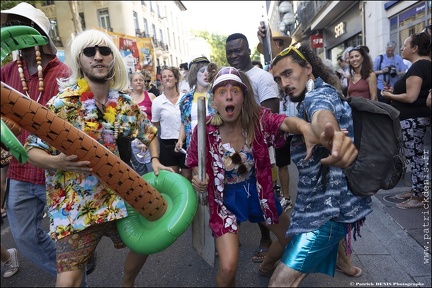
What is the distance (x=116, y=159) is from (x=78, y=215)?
Result: 427 millimetres

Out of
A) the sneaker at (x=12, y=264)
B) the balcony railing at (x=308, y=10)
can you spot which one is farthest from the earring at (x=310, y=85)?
the balcony railing at (x=308, y=10)

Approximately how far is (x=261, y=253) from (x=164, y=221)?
1.46 metres

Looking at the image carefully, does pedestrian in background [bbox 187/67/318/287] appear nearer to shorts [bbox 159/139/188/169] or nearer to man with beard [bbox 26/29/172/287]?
man with beard [bbox 26/29/172/287]

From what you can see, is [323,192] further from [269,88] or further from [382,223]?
[382,223]

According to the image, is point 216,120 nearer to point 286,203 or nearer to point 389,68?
point 286,203

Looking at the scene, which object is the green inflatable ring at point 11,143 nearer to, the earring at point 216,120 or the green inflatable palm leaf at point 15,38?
the green inflatable palm leaf at point 15,38

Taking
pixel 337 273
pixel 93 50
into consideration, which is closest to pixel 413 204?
pixel 337 273

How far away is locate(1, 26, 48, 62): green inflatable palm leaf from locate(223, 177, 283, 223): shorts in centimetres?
146

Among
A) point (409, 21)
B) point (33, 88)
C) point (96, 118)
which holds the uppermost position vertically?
point (409, 21)

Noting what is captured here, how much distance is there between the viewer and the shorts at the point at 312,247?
1.83m

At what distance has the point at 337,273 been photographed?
273 centimetres

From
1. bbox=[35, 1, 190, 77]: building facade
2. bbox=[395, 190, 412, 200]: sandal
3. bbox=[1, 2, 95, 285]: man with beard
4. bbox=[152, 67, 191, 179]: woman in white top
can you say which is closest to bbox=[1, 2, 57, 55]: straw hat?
bbox=[1, 2, 95, 285]: man with beard

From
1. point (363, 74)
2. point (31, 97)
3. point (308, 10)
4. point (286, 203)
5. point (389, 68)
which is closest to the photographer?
point (31, 97)

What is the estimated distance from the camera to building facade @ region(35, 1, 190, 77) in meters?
26.0
